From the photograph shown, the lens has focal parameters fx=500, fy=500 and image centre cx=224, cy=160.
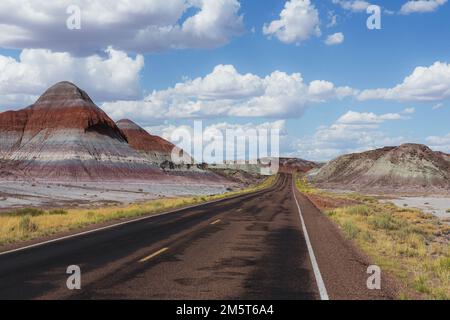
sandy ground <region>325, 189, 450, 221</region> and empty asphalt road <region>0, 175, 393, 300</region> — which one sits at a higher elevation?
empty asphalt road <region>0, 175, 393, 300</region>

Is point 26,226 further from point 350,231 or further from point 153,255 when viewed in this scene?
point 350,231

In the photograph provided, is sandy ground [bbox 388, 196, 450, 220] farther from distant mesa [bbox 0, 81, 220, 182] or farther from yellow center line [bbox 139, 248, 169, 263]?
distant mesa [bbox 0, 81, 220, 182]

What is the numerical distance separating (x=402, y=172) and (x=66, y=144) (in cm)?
7059

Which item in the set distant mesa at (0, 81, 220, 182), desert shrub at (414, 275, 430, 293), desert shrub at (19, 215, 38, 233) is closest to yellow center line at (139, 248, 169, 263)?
desert shrub at (414, 275, 430, 293)

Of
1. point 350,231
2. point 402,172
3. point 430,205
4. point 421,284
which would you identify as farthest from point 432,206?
point 402,172

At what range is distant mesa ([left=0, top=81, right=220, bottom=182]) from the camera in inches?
3629

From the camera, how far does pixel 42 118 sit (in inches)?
4254

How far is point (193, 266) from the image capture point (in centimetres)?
1109

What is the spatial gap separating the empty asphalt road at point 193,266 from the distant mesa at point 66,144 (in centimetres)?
7450

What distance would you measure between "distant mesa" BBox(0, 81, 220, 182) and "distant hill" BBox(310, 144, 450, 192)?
147 feet

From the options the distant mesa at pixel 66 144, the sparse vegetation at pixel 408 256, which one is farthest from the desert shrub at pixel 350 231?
the distant mesa at pixel 66 144

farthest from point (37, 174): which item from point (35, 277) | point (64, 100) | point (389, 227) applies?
point (35, 277)

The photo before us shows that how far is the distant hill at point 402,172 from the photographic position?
102062 mm
